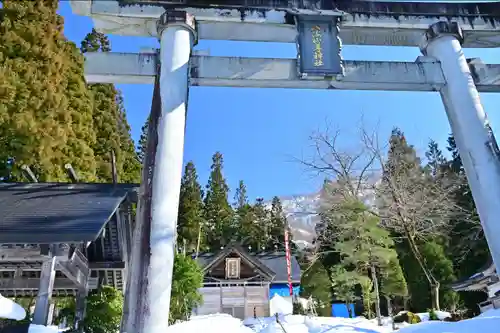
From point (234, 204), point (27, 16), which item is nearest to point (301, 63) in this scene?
point (27, 16)

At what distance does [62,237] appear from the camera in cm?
692

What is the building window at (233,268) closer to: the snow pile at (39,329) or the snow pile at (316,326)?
the snow pile at (316,326)

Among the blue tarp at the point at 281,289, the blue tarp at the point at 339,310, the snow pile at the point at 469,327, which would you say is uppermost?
the blue tarp at the point at 281,289

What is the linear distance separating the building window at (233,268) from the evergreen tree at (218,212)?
1346 cm

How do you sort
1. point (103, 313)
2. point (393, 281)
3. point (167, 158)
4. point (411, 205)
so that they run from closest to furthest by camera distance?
1. point (167, 158)
2. point (103, 313)
3. point (411, 205)
4. point (393, 281)

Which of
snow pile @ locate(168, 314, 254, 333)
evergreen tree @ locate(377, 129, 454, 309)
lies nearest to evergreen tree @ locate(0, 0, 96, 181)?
snow pile @ locate(168, 314, 254, 333)

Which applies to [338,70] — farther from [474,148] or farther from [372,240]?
[372,240]

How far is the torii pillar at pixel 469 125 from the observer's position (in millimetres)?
5137

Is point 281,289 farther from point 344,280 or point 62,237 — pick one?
point 62,237

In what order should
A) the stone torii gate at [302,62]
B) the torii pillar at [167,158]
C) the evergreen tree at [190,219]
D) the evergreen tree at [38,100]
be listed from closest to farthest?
1. the torii pillar at [167,158]
2. the stone torii gate at [302,62]
3. the evergreen tree at [38,100]
4. the evergreen tree at [190,219]

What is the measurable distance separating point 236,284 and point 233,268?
968mm

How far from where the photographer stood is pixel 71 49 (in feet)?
60.1

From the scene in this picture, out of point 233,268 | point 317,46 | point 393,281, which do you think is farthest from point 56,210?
point 233,268

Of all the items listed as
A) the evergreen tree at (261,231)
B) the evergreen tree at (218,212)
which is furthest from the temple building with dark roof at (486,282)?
the evergreen tree at (218,212)
